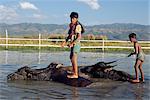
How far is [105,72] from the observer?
1207cm

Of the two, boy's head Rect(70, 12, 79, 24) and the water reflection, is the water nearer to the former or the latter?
the water reflection

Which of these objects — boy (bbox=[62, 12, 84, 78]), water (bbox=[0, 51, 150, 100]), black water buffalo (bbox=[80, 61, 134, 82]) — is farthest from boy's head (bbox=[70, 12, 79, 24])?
water (bbox=[0, 51, 150, 100])

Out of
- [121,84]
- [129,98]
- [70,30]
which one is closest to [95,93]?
[129,98]

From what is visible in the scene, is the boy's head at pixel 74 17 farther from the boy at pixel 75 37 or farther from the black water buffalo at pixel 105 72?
the black water buffalo at pixel 105 72

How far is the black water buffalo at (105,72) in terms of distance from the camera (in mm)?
11855

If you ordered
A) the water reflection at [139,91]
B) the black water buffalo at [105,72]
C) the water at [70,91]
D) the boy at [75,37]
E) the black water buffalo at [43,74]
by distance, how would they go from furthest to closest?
the black water buffalo at [105,72], the black water buffalo at [43,74], the boy at [75,37], the water reflection at [139,91], the water at [70,91]

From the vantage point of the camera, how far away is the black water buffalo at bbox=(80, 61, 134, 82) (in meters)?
11.9

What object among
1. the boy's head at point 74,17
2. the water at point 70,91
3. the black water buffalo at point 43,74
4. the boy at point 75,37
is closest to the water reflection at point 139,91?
the water at point 70,91

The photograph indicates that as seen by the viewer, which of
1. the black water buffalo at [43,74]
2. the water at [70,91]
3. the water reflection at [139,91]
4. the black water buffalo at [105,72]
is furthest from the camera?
the black water buffalo at [105,72]

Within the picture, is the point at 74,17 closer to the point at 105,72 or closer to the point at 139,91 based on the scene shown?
the point at 105,72

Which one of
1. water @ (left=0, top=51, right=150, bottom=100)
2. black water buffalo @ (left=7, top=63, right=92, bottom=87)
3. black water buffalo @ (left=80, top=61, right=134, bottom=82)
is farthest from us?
black water buffalo @ (left=80, top=61, right=134, bottom=82)

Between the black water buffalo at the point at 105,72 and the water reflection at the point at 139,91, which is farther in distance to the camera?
the black water buffalo at the point at 105,72

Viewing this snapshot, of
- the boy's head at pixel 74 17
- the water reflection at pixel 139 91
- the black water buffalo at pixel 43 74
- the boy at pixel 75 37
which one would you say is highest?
the boy's head at pixel 74 17

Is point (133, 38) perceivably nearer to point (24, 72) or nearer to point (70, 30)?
point (70, 30)
